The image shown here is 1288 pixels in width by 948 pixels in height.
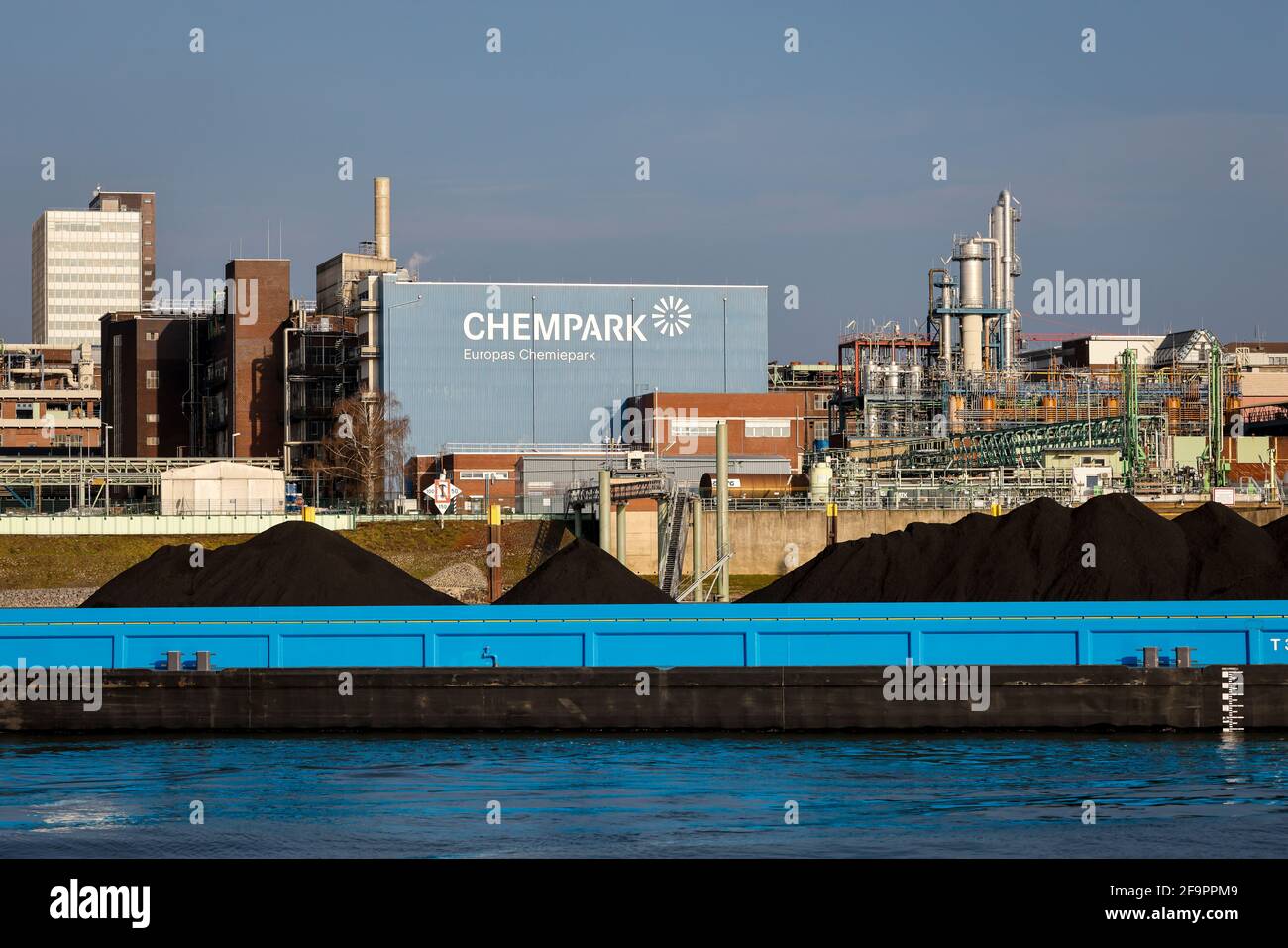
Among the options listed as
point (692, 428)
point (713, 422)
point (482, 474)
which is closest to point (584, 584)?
point (482, 474)

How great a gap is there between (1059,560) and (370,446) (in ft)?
211

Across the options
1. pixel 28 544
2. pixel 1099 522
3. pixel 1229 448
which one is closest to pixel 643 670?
pixel 1099 522

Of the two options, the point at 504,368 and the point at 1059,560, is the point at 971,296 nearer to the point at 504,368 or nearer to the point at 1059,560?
the point at 504,368

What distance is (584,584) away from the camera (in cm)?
3331

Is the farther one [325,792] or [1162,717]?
[1162,717]

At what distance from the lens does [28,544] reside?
7188 cm

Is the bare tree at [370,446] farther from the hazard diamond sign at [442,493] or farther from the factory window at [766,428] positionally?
the factory window at [766,428]

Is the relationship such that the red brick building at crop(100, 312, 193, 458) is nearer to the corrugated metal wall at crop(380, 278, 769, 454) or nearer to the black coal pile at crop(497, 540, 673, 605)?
the corrugated metal wall at crop(380, 278, 769, 454)

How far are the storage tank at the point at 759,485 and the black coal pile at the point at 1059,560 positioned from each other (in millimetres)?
38978

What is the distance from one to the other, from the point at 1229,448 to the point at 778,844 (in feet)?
289

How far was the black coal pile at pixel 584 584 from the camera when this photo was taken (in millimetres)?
32938

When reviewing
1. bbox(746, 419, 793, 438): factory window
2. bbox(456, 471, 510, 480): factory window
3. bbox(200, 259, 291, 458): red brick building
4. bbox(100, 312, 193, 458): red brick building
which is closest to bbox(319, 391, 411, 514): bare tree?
bbox(456, 471, 510, 480): factory window

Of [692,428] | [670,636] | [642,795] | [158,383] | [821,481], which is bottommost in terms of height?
[642,795]
